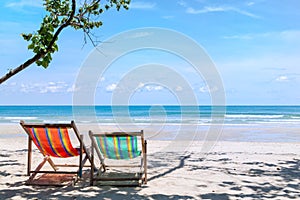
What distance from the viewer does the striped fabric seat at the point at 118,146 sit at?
183 inches

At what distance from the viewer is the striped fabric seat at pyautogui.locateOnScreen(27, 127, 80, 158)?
465 cm

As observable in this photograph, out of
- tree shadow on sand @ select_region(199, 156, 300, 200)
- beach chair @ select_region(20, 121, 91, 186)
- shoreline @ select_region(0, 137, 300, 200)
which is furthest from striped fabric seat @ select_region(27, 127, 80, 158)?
tree shadow on sand @ select_region(199, 156, 300, 200)

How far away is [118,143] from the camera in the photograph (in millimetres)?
4754

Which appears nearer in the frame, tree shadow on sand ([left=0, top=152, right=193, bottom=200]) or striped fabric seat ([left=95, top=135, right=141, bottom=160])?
tree shadow on sand ([left=0, top=152, right=193, bottom=200])

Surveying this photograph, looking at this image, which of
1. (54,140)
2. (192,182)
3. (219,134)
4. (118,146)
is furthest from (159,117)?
(54,140)

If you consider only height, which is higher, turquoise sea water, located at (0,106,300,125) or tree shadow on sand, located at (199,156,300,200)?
turquoise sea water, located at (0,106,300,125)

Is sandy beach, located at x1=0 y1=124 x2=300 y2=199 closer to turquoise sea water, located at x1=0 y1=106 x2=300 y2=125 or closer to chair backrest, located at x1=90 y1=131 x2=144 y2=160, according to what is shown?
chair backrest, located at x1=90 y1=131 x2=144 y2=160

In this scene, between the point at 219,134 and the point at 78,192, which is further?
the point at 219,134

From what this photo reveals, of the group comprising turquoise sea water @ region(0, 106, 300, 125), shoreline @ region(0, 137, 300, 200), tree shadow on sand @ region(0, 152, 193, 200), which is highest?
turquoise sea water @ region(0, 106, 300, 125)

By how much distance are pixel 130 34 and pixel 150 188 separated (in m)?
4.85

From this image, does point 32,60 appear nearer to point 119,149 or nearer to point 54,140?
point 54,140

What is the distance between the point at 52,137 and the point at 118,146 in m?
0.98

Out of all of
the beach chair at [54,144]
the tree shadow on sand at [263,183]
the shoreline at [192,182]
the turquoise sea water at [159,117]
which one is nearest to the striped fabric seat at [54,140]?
the beach chair at [54,144]

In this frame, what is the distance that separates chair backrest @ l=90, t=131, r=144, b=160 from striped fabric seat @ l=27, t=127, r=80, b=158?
389mm
